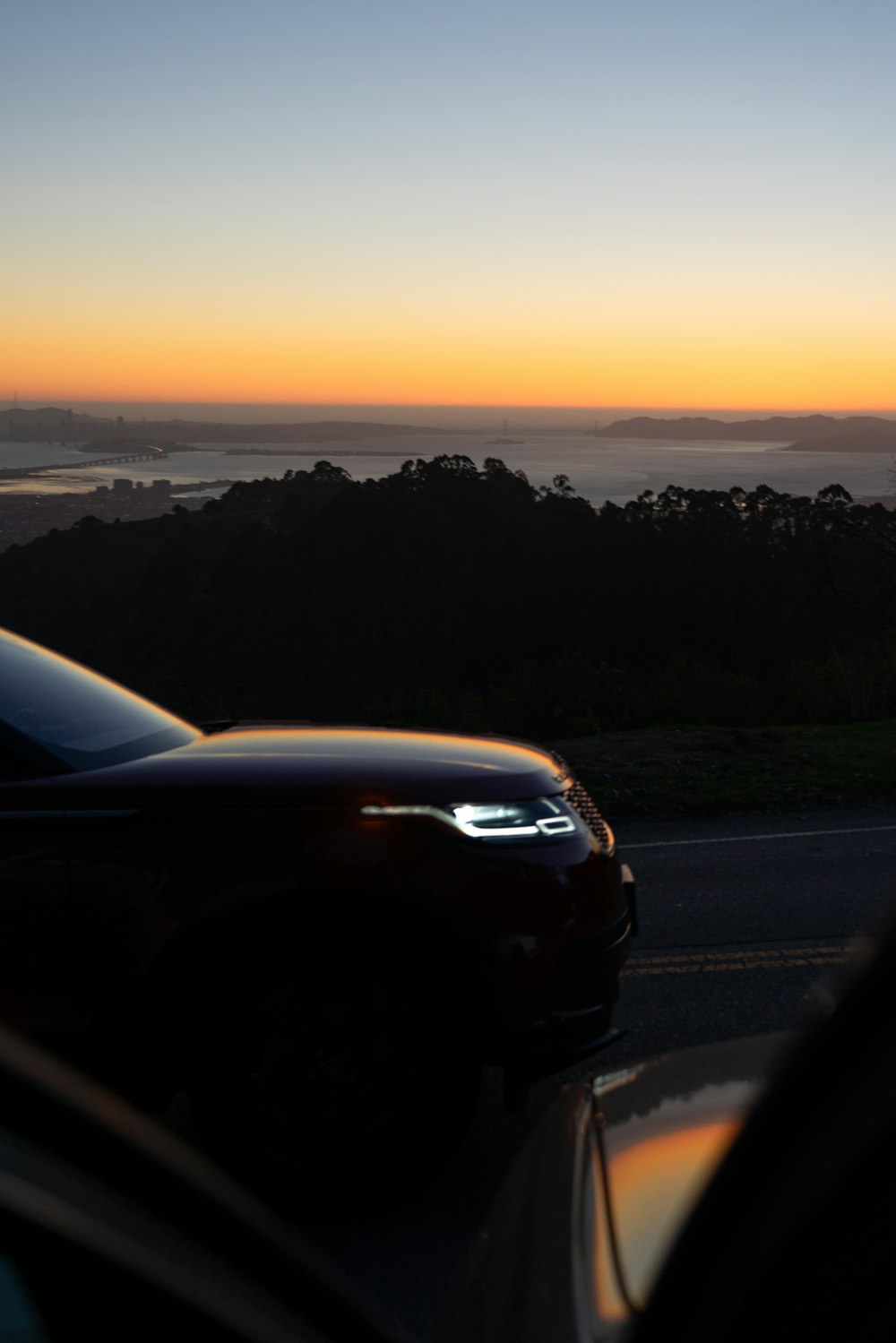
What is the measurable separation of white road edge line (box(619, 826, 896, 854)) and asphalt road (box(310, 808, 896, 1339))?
15 millimetres

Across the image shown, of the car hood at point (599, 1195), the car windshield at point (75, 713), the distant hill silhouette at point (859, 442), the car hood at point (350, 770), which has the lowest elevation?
the car hood at point (599, 1195)

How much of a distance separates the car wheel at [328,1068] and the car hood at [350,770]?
48 cm

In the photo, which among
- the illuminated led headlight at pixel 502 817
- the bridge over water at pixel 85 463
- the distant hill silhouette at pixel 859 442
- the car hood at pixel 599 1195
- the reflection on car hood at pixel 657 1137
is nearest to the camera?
the car hood at pixel 599 1195

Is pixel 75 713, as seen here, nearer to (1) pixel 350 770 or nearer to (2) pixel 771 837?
(1) pixel 350 770

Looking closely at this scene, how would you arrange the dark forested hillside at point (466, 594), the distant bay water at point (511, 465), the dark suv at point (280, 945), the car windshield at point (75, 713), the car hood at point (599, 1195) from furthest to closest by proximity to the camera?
the distant bay water at point (511, 465) < the dark forested hillside at point (466, 594) < the car windshield at point (75, 713) < the dark suv at point (280, 945) < the car hood at point (599, 1195)

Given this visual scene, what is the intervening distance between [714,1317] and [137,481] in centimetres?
11666

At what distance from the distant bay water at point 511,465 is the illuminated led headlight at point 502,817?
6464 centimetres

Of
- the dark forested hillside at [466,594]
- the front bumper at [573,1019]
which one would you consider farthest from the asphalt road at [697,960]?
the dark forested hillside at [466,594]

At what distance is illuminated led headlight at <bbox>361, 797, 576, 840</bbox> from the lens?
3.65 m

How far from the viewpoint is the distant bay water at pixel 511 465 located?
9194 centimetres

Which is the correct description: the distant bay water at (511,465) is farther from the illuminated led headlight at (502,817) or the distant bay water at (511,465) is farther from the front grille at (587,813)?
the illuminated led headlight at (502,817)

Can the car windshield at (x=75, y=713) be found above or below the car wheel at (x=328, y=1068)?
above

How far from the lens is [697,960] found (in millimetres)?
6449

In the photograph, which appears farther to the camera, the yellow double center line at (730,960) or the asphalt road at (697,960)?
the yellow double center line at (730,960)
